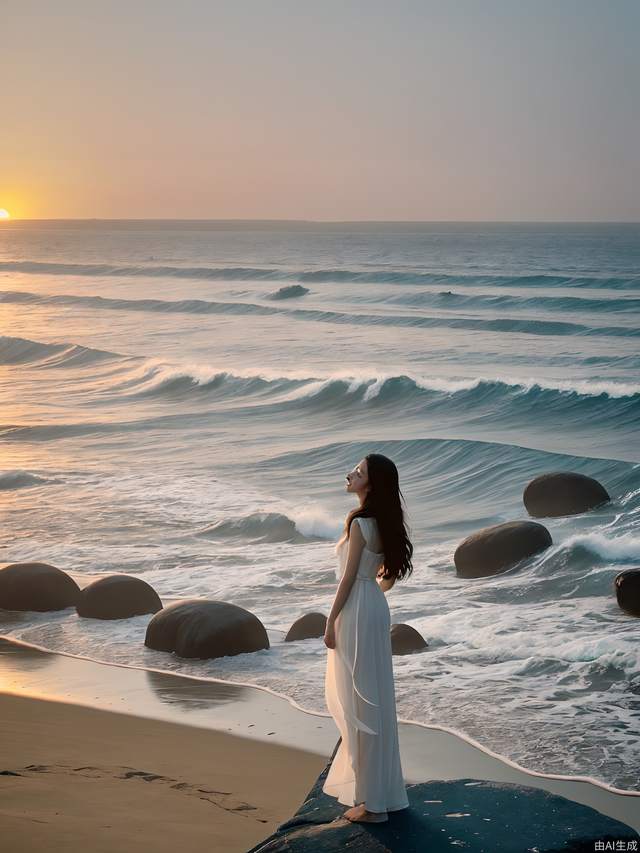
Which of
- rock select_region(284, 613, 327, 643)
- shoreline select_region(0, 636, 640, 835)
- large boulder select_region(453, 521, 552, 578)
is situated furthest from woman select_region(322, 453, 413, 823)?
large boulder select_region(453, 521, 552, 578)

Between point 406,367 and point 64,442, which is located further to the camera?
point 406,367

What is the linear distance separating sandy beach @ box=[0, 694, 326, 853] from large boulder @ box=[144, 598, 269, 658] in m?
1.67

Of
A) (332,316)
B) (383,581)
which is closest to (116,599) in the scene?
(383,581)

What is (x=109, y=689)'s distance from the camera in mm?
10031

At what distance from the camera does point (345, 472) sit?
22078mm

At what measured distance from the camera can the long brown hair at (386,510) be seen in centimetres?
591

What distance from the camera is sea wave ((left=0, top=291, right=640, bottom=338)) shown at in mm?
44625

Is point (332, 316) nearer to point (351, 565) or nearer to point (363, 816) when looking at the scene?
point (351, 565)

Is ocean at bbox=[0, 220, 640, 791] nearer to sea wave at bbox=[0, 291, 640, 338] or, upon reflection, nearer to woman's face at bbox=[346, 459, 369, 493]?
sea wave at bbox=[0, 291, 640, 338]

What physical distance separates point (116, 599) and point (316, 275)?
73.8 m


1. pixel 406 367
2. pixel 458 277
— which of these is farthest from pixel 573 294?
pixel 406 367

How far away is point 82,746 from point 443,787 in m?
3.42

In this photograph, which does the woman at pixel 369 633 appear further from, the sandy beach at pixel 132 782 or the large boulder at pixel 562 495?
the large boulder at pixel 562 495

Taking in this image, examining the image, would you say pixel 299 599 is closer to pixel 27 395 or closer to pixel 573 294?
pixel 27 395
